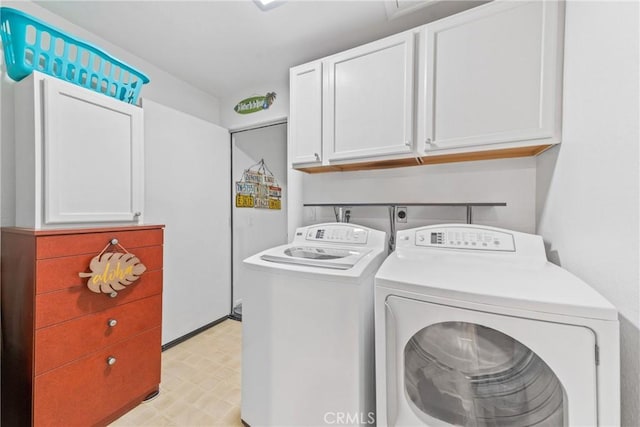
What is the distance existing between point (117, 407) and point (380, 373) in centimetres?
161

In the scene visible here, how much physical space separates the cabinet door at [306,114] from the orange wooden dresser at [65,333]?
1.21 m

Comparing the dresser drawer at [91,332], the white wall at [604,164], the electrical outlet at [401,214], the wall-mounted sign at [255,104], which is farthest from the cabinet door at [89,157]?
the white wall at [604,164]

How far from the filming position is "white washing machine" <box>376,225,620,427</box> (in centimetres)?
73

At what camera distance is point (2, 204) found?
1.47 meters

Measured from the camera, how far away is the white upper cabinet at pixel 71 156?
1309mm

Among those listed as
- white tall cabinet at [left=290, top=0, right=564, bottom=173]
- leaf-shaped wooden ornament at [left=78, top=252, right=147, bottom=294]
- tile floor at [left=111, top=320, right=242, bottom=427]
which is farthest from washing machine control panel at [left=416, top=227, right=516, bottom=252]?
leaf-shaped wooden ornament at [left=78, top=252, right=147, bottom=294]

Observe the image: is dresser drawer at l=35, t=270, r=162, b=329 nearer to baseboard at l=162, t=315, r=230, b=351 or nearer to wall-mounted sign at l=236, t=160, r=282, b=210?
baseboard at l=162, t=315, r=230, b=351

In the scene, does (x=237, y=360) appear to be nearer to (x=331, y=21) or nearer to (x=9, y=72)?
(x=9, y=72)

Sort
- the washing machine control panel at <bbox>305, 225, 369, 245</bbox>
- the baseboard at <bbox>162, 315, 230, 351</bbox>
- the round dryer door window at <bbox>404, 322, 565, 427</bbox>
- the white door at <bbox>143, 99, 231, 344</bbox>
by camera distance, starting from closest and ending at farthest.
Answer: the round dryer door window at <bbox>404, 322, 565, 427</bbox> → the washing machine control panel at <bbox>305, 225, 369, 245</bbox> → the white door at <bbox>143, 99, 231, 344</bbox> → the baseboard at <bbox>162, 315, 230, 351</bbox>

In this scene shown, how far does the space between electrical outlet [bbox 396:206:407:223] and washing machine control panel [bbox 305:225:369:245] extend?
0.33 metres

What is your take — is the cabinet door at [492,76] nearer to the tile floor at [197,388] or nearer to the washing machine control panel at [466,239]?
the washing machine control panel at [466,239]

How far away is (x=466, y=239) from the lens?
142cm

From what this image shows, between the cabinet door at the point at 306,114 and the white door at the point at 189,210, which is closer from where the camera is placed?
the cabinet door at the point at 306,114

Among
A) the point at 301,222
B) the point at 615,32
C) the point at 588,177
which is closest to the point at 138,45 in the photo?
the point at 301,222
